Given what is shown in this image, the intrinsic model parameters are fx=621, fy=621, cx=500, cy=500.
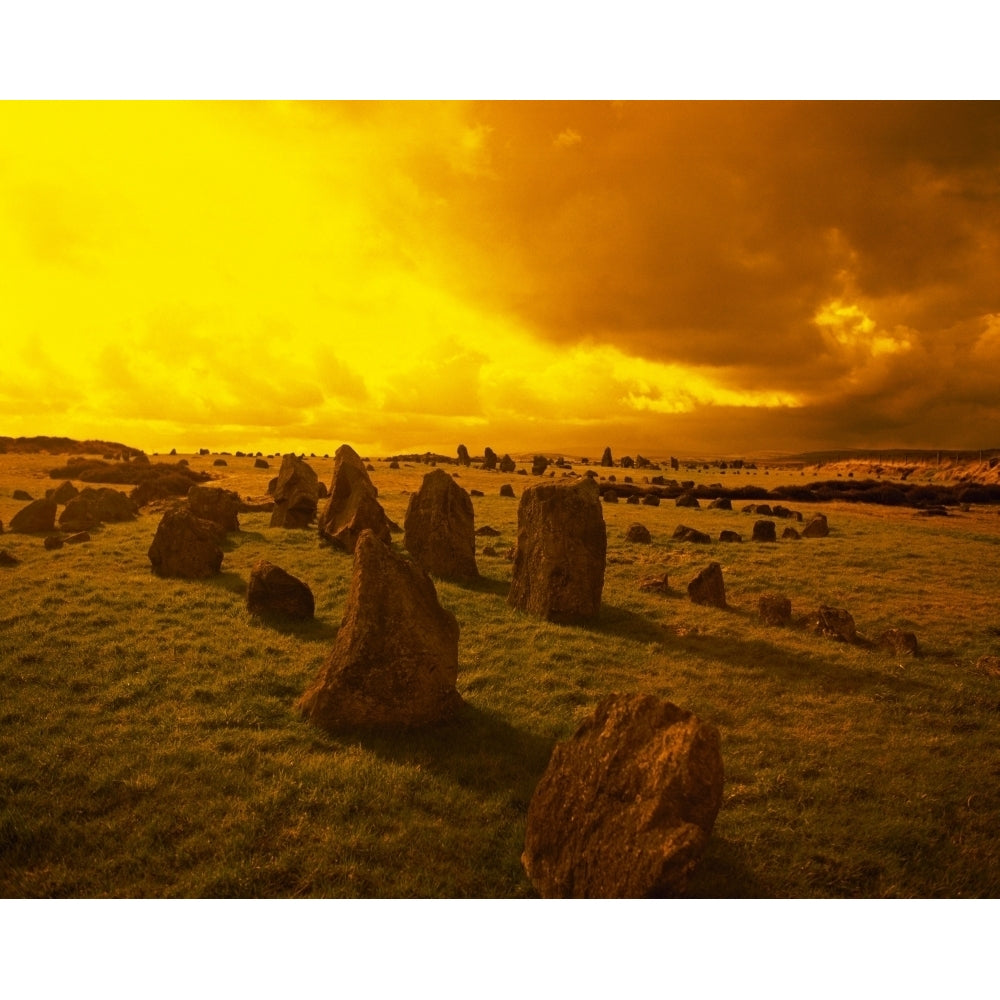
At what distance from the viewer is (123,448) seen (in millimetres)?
81750

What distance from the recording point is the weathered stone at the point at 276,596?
49.2ft

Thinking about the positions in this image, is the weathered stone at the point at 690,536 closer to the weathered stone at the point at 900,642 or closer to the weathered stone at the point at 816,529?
the weathered stone at the point at 816,529

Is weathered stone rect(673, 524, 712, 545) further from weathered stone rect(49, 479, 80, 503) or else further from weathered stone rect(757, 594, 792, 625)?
weathered stone rect(49, 479, 80, 503)

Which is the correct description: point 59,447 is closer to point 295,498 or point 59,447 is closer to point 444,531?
point 295,498

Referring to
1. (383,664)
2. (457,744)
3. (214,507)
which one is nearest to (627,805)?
(457,744)

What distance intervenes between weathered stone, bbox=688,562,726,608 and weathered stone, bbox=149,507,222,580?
1444 centimetres

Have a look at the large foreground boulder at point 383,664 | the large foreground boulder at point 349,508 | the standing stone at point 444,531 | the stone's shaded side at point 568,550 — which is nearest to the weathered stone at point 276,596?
the standing stone at point 444,531

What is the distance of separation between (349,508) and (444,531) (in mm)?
6500

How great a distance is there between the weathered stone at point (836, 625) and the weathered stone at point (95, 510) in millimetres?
28678

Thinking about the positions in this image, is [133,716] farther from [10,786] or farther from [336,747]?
[336,747]

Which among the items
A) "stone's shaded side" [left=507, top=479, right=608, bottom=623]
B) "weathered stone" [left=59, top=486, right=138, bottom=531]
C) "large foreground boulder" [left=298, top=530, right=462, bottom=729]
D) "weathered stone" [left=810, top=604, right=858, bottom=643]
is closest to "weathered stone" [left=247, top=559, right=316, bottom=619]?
"large foreground boulder" [left=298, top=530, right=462, bottom=729]

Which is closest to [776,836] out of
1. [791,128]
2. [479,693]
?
[479,693]

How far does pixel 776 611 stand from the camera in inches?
627

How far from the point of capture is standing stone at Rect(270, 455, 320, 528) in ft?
92.7
